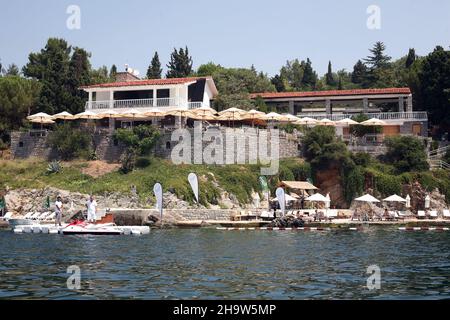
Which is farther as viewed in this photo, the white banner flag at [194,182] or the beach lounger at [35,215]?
the beach lounger at [35,215]

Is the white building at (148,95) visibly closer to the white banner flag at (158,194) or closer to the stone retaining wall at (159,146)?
the stone retaining wall at (159,146)

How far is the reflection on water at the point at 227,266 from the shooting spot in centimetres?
1828

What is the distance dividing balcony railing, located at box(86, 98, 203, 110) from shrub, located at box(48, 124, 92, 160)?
219 inches

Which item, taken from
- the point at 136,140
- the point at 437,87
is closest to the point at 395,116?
the point at 437,87

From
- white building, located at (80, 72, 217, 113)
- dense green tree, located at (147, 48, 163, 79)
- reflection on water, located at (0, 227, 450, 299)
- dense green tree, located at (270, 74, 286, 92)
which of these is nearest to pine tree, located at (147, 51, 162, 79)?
dense green tree, located at (147, 48, 163, 79)

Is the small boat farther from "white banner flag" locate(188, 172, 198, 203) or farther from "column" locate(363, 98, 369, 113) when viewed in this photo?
"column" locate(363, 98, 369, 113)

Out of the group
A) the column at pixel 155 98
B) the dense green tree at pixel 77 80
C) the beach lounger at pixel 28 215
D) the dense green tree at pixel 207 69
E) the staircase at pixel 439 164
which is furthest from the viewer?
the dense green tree at pixel 207 69

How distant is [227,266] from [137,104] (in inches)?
1509

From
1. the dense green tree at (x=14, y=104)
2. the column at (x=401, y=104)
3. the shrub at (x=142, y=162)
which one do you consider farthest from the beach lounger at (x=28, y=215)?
the column at (x=401, y=104)

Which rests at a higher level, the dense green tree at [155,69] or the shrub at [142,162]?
the dense green tree at [155,69]

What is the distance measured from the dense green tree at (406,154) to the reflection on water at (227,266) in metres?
19.1

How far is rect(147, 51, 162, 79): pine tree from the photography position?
8986cm

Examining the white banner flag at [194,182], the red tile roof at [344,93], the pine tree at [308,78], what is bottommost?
the white banner flag at [194,182]

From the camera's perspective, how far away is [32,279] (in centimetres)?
2034
